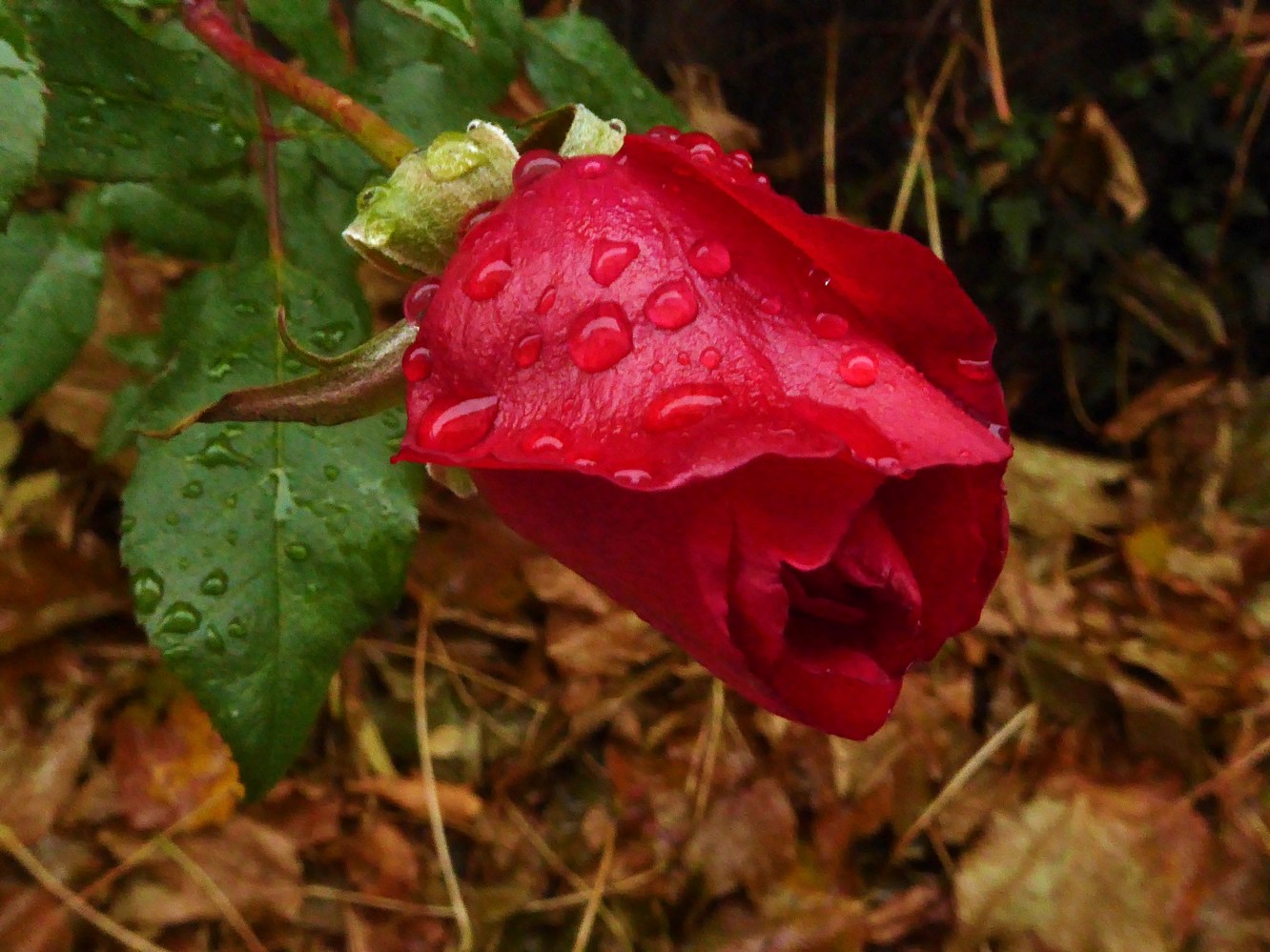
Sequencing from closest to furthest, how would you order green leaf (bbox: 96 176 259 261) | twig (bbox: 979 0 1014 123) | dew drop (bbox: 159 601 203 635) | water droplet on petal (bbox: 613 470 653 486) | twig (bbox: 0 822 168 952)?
water droplet on petal (bbox: 613 470 653 486) → dew drop (bbox: 159 601 203 635) → green leaf (bbox: 96 176 259 261) → twig (bbox: 0 822 168 952) → twig (bbox: 979 0 1014 123)

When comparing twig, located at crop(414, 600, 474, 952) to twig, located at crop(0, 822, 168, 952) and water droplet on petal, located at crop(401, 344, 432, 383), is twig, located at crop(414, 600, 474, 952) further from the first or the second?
water droplet on petal, located at crop(401, 344, 432, 383)

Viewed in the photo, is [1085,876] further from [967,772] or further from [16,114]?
[16,114]

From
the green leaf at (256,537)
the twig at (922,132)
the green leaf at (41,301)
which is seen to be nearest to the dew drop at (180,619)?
the green leaf at (256,537)

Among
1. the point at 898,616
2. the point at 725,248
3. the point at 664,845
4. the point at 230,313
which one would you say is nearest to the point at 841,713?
the point at 898,616

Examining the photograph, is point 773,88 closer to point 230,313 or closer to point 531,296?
point 230,313

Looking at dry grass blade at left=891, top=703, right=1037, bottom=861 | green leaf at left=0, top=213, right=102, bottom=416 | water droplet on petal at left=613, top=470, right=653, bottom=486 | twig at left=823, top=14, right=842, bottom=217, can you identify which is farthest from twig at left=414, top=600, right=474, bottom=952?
water droplet on petal at left=613, top=470, right=653, bottom=486

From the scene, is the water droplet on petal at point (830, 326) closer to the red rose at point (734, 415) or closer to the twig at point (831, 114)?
the red rose at point (734, 415)
